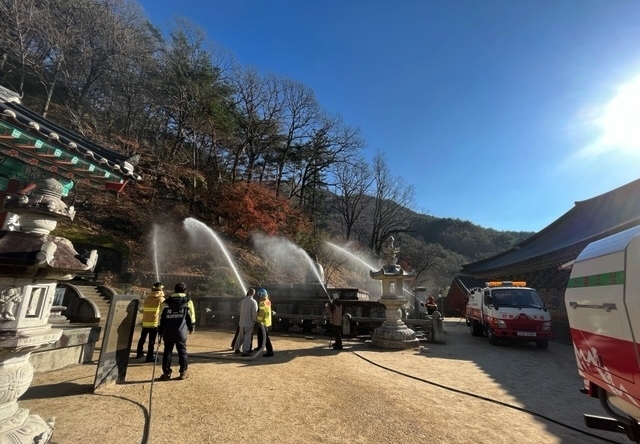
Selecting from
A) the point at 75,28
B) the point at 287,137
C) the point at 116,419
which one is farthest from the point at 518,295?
the point at 75,28

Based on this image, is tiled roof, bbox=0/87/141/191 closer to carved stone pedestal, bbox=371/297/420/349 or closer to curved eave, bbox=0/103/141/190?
curved eave, bbox=0/103/141/190

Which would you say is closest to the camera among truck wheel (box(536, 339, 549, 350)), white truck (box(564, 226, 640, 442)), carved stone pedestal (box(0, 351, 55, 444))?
white truck (box(564, 226, 640, 442))

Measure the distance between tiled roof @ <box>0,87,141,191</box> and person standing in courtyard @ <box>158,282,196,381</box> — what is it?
2.72m

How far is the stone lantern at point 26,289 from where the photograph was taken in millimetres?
2764

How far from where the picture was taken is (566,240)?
1734cm

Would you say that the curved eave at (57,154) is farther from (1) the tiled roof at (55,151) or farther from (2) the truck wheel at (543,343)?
(2) the truck wheel at (543,343)

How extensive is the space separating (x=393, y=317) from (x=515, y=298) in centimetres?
547

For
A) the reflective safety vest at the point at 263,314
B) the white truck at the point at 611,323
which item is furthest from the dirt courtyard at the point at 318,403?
the white truck at the point at 611,323

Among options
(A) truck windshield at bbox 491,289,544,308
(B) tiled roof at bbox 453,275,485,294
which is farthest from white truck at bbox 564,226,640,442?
(B) tiled roof at bbox 453,275,485,294

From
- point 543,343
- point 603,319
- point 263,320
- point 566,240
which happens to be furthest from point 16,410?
point 566,240

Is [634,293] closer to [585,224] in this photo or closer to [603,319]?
[603,319]

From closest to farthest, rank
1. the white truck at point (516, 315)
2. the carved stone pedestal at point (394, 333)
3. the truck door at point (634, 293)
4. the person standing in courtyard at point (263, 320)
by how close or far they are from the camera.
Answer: the truck door at point (634, 293)
the person standing in courtyard at point (263, 320)
the carved stone pedestal at point (394, 333)
the white truck at point (516, 315)

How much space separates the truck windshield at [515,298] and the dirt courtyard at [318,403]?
377cm

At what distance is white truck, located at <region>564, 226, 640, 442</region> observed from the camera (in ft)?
8.61
